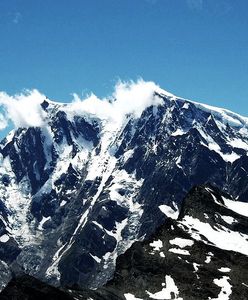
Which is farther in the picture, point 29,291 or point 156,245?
point 156,245

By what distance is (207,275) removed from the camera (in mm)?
175250

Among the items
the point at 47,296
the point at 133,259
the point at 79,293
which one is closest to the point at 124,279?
the point at 133,259

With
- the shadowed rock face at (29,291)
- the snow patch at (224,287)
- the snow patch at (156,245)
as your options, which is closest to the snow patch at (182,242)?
the snow patch at (156,245)

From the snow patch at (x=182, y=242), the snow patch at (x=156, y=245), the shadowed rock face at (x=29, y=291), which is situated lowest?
the shadowed rock face at (x=29, y=291)

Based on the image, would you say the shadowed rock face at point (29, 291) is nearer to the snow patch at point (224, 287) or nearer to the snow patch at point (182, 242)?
the snow patch at point (224, 287)

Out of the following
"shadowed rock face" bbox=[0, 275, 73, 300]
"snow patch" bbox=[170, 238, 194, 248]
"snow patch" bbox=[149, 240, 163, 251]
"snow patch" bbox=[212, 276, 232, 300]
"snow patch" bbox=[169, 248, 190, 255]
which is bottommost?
"shadowed rock face" bbox=[0, 275, 73, 300]

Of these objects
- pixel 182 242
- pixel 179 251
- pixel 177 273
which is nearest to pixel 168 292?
pixel 177 273

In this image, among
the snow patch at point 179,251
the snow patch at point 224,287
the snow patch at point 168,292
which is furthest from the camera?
the snow patch at point 179,251

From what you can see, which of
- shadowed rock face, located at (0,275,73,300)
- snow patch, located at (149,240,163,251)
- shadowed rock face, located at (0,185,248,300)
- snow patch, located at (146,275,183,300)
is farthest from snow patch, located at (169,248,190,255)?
shadowed rock face, located at (0,275,73,300)

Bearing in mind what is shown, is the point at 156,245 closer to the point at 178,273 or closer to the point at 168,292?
the point at 178,273

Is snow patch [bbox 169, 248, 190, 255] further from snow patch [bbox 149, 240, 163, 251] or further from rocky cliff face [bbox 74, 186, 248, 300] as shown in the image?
snow patch [bbox 149, 240, 163, 251]

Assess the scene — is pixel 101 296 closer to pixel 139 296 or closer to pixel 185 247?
pixel 139 296

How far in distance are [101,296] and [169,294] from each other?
20475 mm

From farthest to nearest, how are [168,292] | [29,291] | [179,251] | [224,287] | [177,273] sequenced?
1. [179,251]
2. [177,273]
3. [224,287]
4. [168,292]
5. [29,291]
